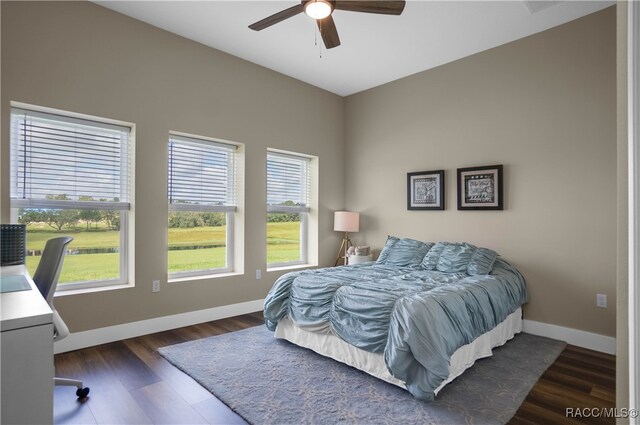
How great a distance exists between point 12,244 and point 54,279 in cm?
79

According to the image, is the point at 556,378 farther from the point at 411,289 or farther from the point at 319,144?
the point at 319,144

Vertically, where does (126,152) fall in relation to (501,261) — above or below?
above

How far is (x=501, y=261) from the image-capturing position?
377 cm

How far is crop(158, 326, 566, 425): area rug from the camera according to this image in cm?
210

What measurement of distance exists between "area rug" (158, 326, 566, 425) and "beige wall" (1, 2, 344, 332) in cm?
85

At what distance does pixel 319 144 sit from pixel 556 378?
12.9 feet

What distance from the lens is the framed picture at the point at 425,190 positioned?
14.4ft

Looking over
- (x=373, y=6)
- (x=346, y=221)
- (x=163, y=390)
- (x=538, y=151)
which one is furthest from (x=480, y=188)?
(x=163, y=390)

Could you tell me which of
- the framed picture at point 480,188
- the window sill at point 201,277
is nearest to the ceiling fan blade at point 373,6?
the framed picture at point 480,188

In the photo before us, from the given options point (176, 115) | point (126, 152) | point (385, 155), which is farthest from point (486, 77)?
point (126, 152)

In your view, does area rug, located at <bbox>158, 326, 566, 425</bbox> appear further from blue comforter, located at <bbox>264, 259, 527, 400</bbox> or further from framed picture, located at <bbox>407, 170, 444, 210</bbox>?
framed picture, located at <bbox>407, 170, 444, 210</bbox>

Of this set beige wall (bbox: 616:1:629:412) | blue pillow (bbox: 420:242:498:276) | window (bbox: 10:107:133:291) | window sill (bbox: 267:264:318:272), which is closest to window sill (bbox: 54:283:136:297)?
window (bbox: 10:107:133:291)

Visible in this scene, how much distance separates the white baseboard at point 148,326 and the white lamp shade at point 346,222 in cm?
156

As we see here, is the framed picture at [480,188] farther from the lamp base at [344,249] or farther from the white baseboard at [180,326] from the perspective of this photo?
the lamp base at [344,249]
